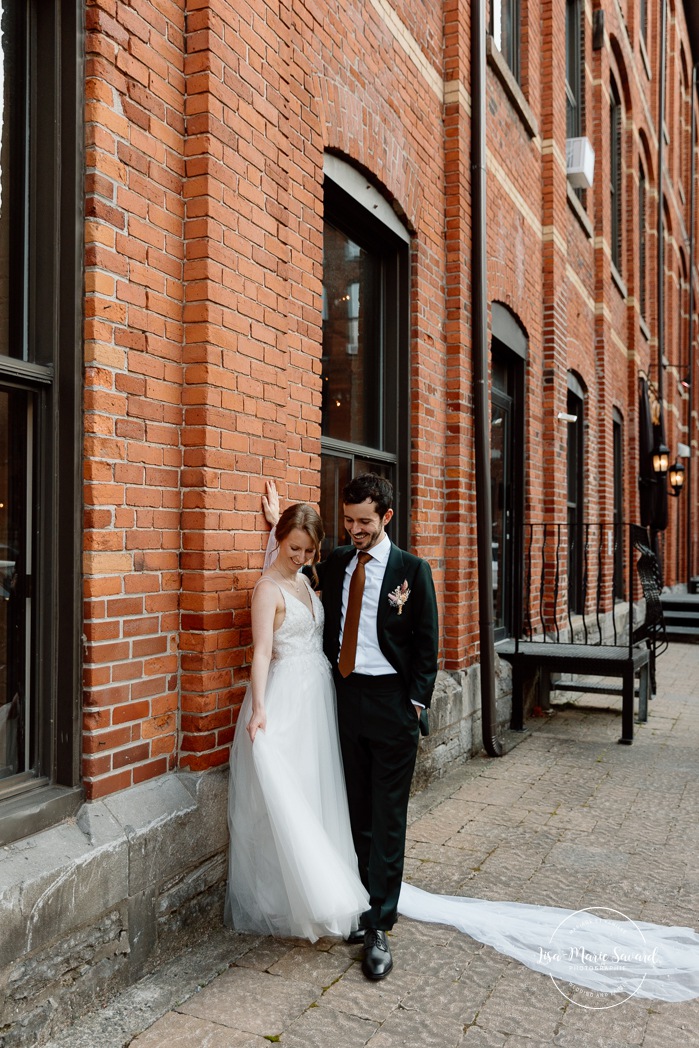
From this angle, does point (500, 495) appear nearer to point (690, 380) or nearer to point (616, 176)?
point (616, 176)

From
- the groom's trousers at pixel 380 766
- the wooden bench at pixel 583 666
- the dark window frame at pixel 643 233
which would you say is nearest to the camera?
the groom's trousers at pixel 380 766

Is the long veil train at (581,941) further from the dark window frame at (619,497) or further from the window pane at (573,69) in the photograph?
the dark window frame at (619,497)

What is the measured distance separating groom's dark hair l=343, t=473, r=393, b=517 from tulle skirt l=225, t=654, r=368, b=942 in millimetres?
683

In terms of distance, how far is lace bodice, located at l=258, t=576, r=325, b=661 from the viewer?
3.66 m

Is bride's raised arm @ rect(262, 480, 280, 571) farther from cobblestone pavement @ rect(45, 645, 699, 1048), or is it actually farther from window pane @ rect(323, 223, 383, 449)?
cobblestone pavement @ rect(45, 645, 699, 1048)

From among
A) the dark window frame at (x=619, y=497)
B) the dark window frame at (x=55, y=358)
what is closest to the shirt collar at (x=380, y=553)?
the dark window frame at (x=55, y=358)

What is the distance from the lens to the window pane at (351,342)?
17.7ft

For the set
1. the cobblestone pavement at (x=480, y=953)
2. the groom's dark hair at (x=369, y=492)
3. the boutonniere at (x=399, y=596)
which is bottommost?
the cobblestone pavement at (x=480, y=953)

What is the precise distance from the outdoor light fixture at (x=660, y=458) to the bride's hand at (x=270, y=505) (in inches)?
476

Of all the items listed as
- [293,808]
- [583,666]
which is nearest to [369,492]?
[293,808]

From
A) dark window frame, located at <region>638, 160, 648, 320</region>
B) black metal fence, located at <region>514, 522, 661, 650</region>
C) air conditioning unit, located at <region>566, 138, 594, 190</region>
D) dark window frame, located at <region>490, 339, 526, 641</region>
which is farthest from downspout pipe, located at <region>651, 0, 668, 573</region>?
dark window frame, located at <region>490, 339, 526, 641</region>

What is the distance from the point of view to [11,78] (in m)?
3.13

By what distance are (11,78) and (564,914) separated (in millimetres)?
3990

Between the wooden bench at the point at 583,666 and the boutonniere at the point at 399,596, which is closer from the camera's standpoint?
the boutonniere at the point at 399,596
